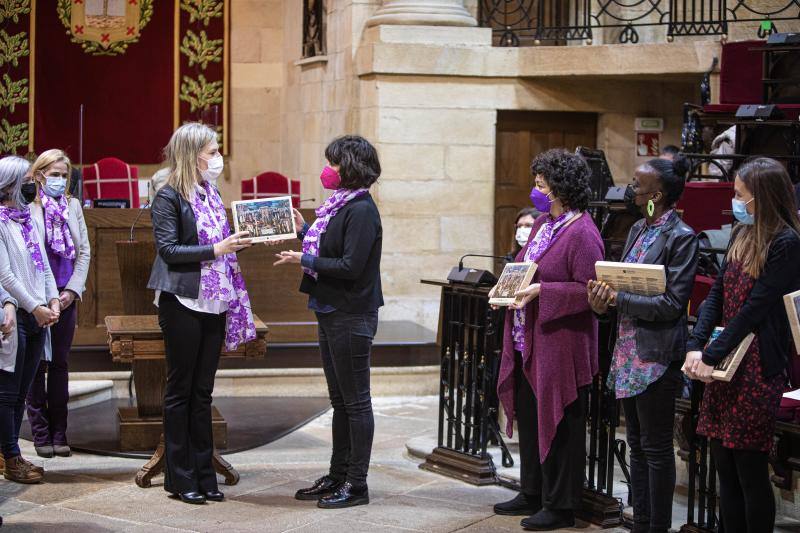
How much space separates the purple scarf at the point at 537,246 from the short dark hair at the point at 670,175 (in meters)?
0.47

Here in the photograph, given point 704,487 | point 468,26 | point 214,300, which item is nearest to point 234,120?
point 468,26

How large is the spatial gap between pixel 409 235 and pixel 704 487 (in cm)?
524

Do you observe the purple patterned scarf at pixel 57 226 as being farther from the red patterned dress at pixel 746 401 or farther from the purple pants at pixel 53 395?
the red patterned dress at pixel 746 401

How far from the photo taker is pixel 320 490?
505 centimetres

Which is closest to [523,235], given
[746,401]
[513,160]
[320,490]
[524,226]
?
[524,226]

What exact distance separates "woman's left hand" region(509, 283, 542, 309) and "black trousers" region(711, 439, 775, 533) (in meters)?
0.86

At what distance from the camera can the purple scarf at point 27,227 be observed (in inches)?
195

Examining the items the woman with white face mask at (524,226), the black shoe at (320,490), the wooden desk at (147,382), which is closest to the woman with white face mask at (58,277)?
the wooden desk at (147,382)

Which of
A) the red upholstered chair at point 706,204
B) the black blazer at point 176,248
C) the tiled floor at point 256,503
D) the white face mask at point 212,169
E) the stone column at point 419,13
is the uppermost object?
the stone column at point 419,13

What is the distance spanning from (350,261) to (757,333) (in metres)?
1.58

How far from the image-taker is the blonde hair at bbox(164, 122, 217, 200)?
4746mm

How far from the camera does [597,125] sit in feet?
32.8

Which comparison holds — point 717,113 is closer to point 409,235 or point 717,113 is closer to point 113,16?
point 409,235

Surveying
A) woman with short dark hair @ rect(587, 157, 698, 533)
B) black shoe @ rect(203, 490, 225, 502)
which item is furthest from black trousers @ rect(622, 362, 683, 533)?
black shoe @ rect(203, 490, 225, 502)
